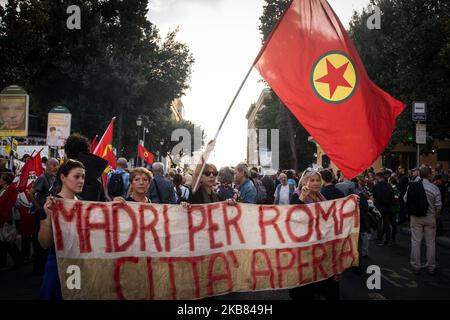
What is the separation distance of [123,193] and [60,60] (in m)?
21.6

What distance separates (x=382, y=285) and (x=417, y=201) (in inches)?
77.9

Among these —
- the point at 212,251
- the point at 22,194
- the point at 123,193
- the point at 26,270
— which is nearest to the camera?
the point at 212,251

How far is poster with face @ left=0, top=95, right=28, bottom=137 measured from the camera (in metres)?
16.8

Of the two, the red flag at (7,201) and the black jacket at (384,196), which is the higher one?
the red flag at (7,201)

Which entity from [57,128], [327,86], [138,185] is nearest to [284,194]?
[327,86]

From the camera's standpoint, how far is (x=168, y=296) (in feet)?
14.0

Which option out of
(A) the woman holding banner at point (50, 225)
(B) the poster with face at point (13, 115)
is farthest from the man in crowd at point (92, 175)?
(B) the poster with face at point (13, 115)

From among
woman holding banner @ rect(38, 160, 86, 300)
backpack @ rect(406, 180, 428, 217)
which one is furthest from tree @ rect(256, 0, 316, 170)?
woman holding banner @ rect(38, 160, 86, 300)

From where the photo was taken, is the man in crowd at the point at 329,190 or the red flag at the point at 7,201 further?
the red flag at the point at 7,201

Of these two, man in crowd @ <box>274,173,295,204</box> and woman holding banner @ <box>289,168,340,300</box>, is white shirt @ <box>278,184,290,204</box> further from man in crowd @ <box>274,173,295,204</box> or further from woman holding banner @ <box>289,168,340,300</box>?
woman holding banner @ <box>289,168,340,300</box>

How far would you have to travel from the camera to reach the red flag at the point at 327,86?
4867mm

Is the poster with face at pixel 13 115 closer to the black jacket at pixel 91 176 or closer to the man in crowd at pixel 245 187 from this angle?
the man in crowd at pixel 245 187

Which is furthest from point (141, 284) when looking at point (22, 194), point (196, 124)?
point (196, 124)
